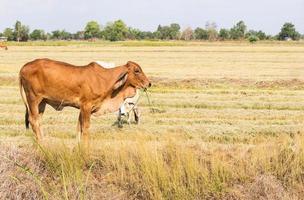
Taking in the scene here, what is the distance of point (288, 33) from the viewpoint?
15862 centimetres

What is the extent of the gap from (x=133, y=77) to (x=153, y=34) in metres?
161

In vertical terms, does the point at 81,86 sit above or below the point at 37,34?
above

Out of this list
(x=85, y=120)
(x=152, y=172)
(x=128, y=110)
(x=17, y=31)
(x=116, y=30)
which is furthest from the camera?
(x=116, y=30)

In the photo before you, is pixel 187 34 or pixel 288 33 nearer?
pixel 288 33

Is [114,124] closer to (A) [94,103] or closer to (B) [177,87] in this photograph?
(A) [94,103]

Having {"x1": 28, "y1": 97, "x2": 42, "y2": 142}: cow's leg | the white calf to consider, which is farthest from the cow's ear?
the white calf

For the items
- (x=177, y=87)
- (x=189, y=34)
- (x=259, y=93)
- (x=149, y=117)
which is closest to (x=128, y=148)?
(x=149, y=117)

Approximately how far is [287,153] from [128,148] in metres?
2.62

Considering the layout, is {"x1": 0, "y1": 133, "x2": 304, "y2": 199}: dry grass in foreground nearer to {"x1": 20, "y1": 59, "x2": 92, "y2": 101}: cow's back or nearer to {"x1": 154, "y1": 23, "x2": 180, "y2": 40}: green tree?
{"x1": 20, "y1": 59, "x2": 92, "y2": 101}: cow's back

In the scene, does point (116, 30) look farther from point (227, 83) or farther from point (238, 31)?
point (227, 83)

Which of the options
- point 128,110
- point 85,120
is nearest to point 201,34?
point 128,110

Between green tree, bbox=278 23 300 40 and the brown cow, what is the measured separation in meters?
151

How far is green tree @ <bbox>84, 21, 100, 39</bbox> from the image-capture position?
575 feet

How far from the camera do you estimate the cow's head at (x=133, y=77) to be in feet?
38.6
